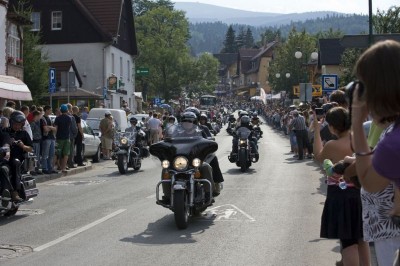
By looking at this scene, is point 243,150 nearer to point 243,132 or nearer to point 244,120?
point 243,132

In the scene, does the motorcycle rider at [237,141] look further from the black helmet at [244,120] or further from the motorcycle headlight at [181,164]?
the motorcycle headlight at [181,164]

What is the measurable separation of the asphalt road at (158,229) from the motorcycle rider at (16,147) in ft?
1.87

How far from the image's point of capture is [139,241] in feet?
31.6

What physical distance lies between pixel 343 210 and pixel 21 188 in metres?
6.80

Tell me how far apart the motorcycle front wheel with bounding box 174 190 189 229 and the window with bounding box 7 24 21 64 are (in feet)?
76.8

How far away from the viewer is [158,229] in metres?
10.6

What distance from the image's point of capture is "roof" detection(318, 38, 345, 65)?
73.7 metres

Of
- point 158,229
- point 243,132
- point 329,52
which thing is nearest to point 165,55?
point 329,52

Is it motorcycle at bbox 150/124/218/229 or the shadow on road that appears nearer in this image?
the shadow on road

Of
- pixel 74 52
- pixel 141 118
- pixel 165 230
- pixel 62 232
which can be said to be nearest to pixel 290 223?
pixel 165 230

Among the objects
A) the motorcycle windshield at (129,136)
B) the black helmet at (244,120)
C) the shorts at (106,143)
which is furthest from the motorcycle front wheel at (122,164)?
the shorts at (106,143)

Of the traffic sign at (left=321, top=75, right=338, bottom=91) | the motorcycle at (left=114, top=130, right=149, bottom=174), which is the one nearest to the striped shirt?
the traffic sign at (left=321, top=75, right=338, bottom=91)

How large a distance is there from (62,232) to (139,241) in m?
1.36

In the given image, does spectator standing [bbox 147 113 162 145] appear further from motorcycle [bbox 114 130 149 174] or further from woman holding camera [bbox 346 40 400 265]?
woman holding camera [bbox 346 40 400 265]
